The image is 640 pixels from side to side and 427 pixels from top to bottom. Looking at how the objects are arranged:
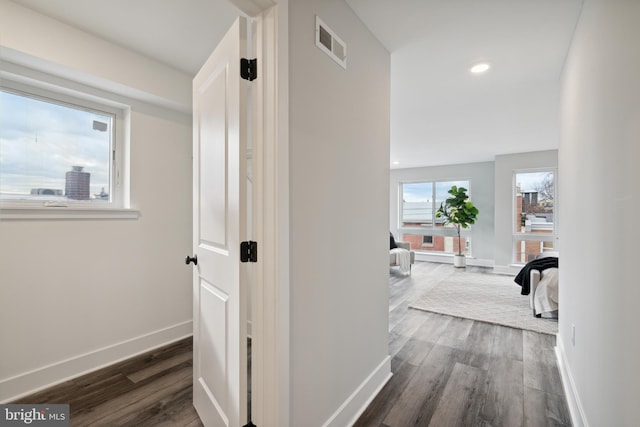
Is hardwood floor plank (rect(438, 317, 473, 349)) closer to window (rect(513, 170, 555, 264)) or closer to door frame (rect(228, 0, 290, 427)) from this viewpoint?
Answer: door frame (rect(228, 0, 290, 427))

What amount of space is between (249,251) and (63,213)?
1.78 metres

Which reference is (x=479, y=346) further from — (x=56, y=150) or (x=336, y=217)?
(x=56, y=150)

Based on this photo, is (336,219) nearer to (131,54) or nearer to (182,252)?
(182,252)

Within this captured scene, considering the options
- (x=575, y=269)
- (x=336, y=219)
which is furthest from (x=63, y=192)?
(x=575, y=269)

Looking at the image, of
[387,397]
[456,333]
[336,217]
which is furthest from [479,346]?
[336,217]

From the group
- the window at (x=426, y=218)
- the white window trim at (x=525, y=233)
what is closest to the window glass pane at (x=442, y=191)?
the window at (x=426, y=218)

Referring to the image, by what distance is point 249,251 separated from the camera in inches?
50.1

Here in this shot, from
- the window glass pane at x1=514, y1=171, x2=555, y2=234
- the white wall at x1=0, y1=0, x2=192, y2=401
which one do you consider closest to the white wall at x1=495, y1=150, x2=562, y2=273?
the window glass pane at x1=514, y1=171, x2=555, y2=234

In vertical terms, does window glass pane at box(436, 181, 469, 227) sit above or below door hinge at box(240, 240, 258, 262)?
above

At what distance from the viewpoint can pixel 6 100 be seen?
1.94 metres

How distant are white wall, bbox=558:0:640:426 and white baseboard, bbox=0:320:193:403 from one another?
9.92 feet

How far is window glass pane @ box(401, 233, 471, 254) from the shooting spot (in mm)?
7500

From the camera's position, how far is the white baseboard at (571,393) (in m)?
1.61

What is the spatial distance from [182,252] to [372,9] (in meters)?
2.59
